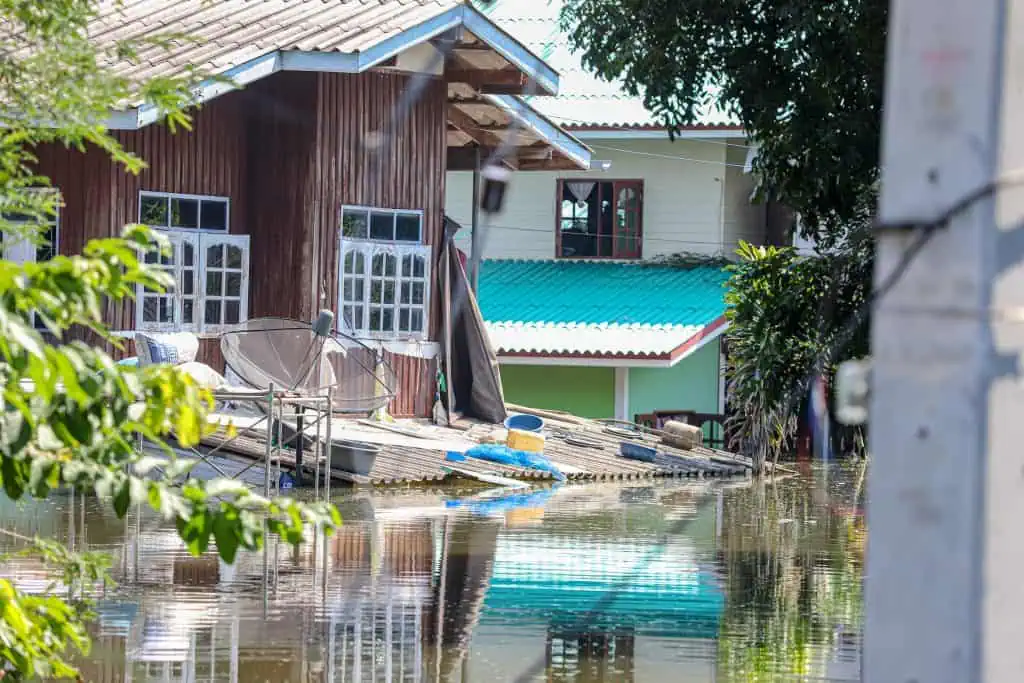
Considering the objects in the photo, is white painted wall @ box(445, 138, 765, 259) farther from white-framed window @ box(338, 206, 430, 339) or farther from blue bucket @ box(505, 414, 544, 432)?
blue bucket @ box(505, 414, 544, 432)

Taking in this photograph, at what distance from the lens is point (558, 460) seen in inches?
837

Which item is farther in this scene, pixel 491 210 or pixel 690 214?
pixel 690 214

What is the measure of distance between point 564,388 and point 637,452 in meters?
7.01

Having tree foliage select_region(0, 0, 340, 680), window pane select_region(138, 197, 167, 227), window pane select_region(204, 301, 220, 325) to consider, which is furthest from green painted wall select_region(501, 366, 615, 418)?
tree foliage select_region(0, 0, 340, 680)

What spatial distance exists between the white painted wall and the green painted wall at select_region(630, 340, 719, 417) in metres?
2.30

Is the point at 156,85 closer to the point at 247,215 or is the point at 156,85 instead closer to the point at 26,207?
the point at 26,207

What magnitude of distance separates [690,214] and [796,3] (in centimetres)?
2007

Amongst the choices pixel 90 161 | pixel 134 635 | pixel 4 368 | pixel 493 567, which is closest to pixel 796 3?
pixel 493 567

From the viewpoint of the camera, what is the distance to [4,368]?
442cm

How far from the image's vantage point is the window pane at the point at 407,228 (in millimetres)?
21922

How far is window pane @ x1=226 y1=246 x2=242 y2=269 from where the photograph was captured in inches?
826

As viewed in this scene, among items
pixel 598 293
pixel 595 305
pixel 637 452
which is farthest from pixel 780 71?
pixel 598 293

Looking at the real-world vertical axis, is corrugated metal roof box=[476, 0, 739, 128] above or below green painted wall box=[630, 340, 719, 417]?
above

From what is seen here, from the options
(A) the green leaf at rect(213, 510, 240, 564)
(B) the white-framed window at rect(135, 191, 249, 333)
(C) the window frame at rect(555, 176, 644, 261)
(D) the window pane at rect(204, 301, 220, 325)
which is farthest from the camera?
(C) the window frame at rect(555, 176, 644, 261)
